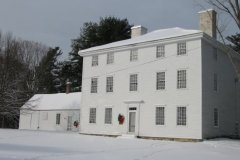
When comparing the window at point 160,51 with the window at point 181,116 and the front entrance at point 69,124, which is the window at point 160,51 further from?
the front entrance at point 69,124

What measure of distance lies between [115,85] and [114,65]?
1.78m

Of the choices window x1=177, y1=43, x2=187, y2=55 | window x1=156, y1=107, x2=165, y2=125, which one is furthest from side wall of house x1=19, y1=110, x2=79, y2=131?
window x1=177, y1=43, x2=187, y2=55

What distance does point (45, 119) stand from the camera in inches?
1719

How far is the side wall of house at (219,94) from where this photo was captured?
26.9 metres

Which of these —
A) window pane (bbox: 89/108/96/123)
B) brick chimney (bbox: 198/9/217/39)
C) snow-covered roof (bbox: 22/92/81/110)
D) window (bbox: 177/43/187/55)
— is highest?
brick chimney (bbox: 198/9/217/39)

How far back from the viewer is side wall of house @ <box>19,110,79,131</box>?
4122 centimetres

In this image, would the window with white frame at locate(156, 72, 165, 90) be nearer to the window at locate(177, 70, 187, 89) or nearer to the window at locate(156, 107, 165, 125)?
the window at locate(177, 70, 187, 89)

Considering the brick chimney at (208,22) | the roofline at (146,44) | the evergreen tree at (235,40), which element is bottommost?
the roofline at (146,44)

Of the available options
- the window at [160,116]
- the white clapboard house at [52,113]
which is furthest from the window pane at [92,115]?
the white clapboard house at [52,113]

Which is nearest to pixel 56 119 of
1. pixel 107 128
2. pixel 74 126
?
pixel 74 126

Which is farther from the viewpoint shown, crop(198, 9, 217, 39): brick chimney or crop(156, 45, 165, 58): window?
crop(198, 9, 217, 39): brick chimney

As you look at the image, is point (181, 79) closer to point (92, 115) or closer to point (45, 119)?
point (92, 115)

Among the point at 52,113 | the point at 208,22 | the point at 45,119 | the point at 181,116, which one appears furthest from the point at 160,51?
the point at 45,119

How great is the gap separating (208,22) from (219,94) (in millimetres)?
5788
